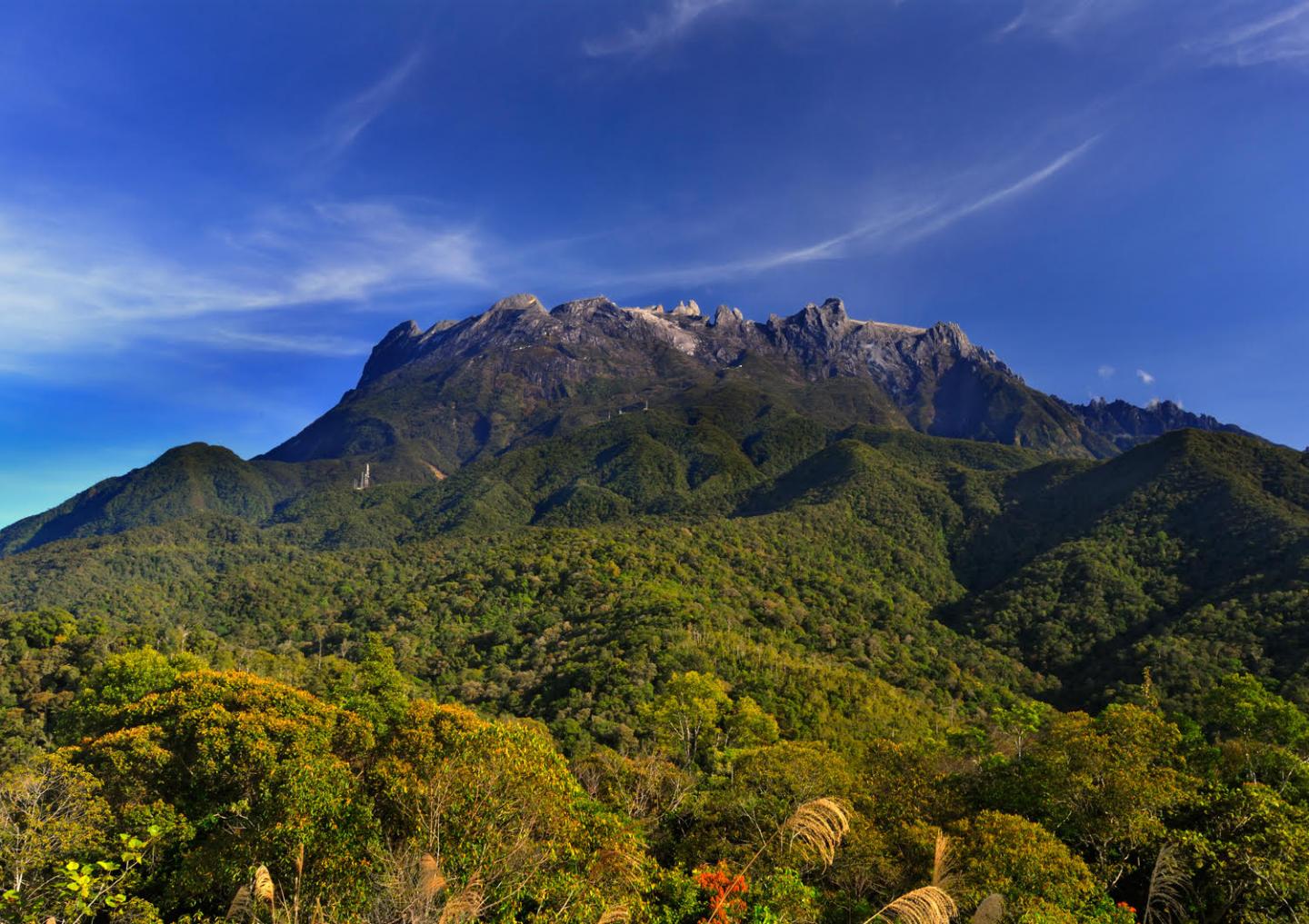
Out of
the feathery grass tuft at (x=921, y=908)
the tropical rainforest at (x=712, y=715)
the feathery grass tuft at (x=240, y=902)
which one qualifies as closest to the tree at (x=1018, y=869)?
the tropical rainforest at (x=712, y=715)

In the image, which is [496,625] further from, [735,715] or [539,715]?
[735,715]

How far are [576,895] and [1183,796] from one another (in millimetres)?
17735

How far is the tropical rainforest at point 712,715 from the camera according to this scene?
13.4m

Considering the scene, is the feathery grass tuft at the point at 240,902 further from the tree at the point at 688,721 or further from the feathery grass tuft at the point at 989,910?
the tree at the point at 688,721

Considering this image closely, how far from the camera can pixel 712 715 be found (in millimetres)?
44344

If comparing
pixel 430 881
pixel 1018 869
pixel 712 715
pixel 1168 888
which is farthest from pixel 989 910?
pixel 712 715

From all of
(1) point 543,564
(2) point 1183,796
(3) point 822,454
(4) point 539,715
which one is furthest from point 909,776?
(3) point 822,454

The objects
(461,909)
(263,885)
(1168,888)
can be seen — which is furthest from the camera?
(1168,888)

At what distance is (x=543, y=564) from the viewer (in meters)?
101

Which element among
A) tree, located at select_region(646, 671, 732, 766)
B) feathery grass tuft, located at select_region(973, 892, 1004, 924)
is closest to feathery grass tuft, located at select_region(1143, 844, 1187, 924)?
feathery grass tuft, located at select_region(973, 892, 1004, 924)

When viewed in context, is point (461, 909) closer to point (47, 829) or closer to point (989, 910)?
point (989, 910)

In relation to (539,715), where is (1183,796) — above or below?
above

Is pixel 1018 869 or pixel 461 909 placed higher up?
pixel 461 909

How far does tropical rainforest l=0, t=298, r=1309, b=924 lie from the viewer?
13359 millimetres
